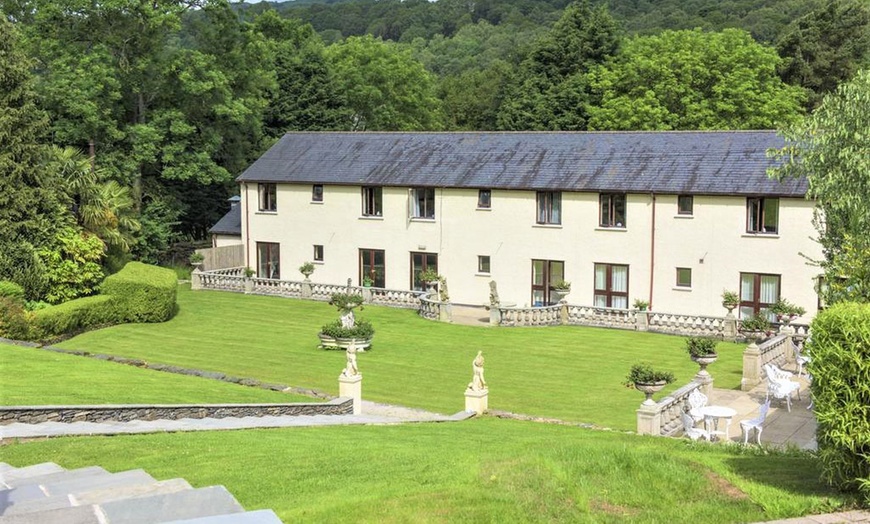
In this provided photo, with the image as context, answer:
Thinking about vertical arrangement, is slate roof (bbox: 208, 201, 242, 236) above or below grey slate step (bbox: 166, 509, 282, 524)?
above

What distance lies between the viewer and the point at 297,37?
7794 cm

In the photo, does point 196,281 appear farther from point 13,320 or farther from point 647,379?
point 647,379

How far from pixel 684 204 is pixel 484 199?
900cm

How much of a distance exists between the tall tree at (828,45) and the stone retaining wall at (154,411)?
56.3 meters

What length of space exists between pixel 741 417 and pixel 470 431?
7.34m

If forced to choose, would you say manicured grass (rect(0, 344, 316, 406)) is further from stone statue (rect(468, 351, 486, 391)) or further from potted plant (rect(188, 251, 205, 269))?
potted plant (rect(188, 251, 205, 269))

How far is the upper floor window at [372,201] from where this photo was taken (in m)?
46.5

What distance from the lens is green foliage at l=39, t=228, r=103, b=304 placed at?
36.8m

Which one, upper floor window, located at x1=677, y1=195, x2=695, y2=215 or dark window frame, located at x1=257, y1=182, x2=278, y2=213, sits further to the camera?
dark window frame, located at x1=257, y1=182, x2=278, y2=213

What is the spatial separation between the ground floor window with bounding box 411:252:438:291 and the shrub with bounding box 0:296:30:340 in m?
17.9

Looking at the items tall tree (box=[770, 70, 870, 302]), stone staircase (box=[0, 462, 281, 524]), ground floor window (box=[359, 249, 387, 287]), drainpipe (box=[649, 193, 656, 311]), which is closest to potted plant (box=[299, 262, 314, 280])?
ground floor window (box=[359, 249, 387, 287])

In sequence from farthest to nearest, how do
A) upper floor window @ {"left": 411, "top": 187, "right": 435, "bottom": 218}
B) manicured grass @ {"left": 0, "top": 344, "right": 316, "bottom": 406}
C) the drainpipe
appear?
1. upper floor window @ {"left": 411, "top": 187, "right": 435, "bottom": 218}
2. the drainpipe
3. manicured grass @ {"left": 0, "top": 344, "right": 316, "bottom": 406}

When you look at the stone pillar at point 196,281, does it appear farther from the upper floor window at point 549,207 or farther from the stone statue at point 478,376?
the stone statue at point 478,376

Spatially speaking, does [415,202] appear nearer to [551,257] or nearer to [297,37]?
[551,257]
